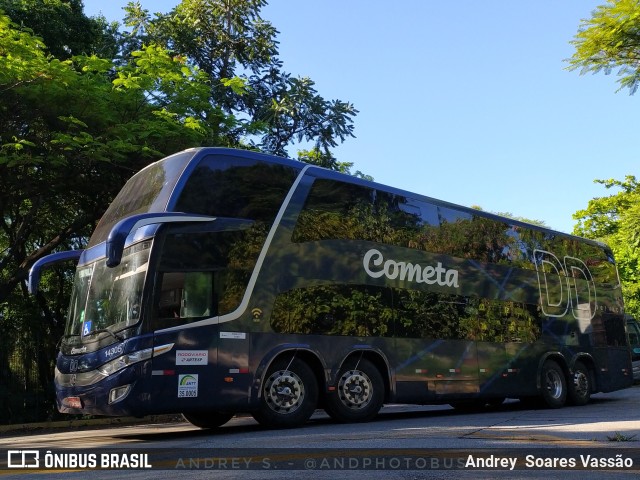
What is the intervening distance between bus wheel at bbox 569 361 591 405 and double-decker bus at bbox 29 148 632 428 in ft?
3.47

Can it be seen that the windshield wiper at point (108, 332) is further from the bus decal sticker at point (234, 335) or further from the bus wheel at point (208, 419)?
the bus wheel at point (208, 419)

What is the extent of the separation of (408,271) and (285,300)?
2866mm

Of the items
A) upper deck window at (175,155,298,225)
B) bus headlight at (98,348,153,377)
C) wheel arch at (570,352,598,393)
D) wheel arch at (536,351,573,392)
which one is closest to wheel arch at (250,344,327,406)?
bus headlight at (98,348,153,377)

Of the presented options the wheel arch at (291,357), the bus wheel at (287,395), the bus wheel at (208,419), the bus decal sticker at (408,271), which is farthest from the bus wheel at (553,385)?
the bus wheel at (208,419)

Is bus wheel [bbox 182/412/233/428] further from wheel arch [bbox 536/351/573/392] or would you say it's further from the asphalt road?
wheel arch [bbox 536/351/573/392]

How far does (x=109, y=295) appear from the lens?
31.9ft

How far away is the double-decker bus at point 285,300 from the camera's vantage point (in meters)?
9.27

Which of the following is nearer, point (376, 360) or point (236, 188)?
point (236, 188)

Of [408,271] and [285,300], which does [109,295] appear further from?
[408,271]

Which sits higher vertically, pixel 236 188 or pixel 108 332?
pixel 236 188

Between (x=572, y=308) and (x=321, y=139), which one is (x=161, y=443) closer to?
(x=572, y=308)

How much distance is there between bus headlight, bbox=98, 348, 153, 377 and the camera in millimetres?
8930

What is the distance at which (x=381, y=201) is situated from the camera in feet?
40.4

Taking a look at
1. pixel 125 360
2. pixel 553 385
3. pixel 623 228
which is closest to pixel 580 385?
pixel 553 385
